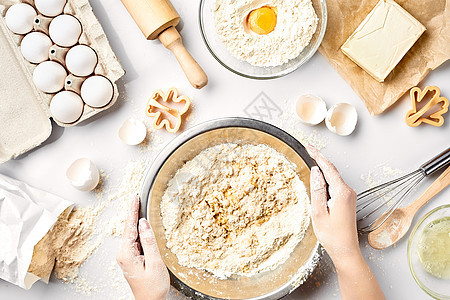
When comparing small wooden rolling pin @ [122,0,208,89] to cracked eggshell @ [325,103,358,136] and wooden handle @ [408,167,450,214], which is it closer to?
cracked eggshell @ [325,103,358,136]

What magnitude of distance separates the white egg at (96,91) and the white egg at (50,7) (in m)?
0.25

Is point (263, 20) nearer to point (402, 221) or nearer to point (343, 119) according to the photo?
point (343, 119)

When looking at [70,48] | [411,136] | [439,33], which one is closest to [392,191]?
[411,136]

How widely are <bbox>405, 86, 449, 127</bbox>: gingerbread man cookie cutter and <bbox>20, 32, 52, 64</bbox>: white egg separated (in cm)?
121

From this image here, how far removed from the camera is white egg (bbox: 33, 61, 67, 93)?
4.85 feet

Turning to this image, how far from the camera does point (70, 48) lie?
154cm

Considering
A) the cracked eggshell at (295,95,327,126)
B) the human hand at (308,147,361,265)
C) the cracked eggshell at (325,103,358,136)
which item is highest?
the cracked eggshell at (295,95,327,126)

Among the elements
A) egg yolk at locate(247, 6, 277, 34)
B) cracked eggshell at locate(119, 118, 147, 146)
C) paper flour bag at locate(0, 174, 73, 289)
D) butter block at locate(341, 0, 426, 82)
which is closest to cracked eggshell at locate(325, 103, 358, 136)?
butter block at locate(341, 0, 426, 82)

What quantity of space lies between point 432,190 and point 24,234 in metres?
1.35

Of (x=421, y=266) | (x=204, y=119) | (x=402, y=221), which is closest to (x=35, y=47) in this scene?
(x=204, y=119)

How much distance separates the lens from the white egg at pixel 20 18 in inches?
58.2

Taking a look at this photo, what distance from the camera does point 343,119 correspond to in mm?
1569

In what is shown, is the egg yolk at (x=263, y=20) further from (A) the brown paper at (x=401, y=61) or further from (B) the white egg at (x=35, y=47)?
(B) the white egg at (x=35, y=47)

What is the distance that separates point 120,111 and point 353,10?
0.87 meters
